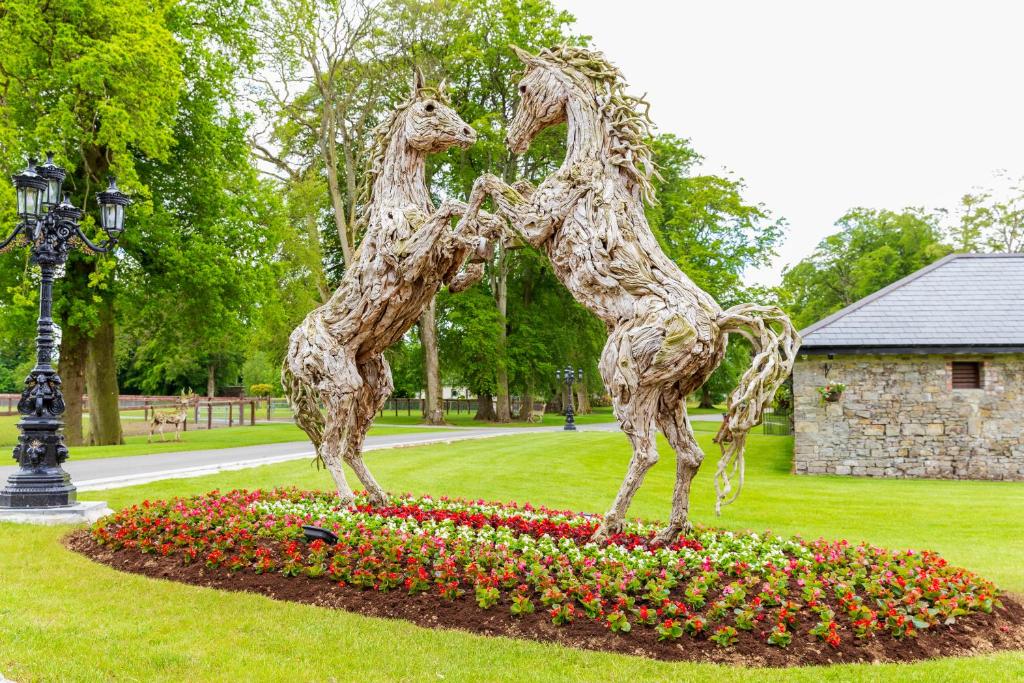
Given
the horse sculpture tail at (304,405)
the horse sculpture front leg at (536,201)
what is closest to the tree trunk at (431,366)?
the horse sculpture tail at (304,405)

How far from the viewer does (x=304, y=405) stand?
25.0 ft

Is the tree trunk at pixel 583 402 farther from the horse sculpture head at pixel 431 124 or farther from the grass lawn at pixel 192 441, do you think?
the horse sculpture head at pixel 431 124

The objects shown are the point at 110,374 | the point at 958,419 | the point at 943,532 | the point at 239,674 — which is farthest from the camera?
the point at 110,374

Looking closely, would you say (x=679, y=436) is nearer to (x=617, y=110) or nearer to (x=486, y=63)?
(x=617, y=110)

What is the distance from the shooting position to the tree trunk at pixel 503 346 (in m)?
29.8

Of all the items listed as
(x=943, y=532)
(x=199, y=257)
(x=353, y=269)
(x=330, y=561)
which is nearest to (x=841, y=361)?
(x=943, y=532)

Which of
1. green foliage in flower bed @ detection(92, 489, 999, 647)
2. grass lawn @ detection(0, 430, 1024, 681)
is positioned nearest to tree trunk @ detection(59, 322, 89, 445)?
grass lawn @ detection(0, 430, 1024, 681)

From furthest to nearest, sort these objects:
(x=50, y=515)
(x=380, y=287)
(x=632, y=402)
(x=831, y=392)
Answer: (x=831, y=392) → (x=50, y=515) → (x=380, y=287) → (x=632, y=402)

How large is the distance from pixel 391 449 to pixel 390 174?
11510 mm

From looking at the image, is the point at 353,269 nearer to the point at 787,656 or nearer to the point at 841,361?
the point at 787,656

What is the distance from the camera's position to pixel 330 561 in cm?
582

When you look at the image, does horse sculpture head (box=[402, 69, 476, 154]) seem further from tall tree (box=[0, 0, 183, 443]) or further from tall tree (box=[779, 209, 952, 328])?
tall tree (box=[779, 209, 952, 328])

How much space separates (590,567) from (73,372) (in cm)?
1832

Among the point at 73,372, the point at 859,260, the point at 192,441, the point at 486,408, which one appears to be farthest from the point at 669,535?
the point at 859,260
